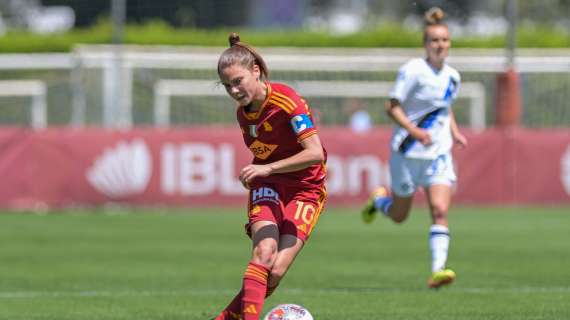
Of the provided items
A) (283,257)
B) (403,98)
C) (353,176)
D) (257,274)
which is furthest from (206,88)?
(257,274)

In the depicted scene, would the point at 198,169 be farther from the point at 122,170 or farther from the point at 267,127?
the point at 267,127

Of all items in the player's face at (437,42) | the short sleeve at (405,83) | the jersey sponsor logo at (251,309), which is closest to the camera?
the jersey sponsor logo at (251,309)

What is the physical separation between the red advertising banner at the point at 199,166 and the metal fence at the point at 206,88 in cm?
245

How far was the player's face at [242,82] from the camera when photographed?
7.76 m

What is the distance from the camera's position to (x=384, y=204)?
41.8ft

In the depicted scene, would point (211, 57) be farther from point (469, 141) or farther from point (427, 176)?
point (427, 176)

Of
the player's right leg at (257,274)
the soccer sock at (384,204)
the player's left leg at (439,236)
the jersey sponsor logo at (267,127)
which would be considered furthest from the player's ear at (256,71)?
the soccer sock at (384,204)

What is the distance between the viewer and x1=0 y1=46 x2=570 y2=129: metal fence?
2580 cm

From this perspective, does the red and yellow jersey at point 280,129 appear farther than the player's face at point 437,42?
No

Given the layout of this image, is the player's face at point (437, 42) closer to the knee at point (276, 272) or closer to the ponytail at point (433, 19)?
the ponytail at point (433, 19)

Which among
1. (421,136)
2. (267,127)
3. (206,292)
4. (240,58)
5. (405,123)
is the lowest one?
(206,292)

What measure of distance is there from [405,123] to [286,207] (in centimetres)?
333

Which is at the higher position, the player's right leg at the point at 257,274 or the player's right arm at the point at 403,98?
the player's right arm at the point at 403,98

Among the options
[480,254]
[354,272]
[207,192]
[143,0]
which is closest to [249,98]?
[354,272]
